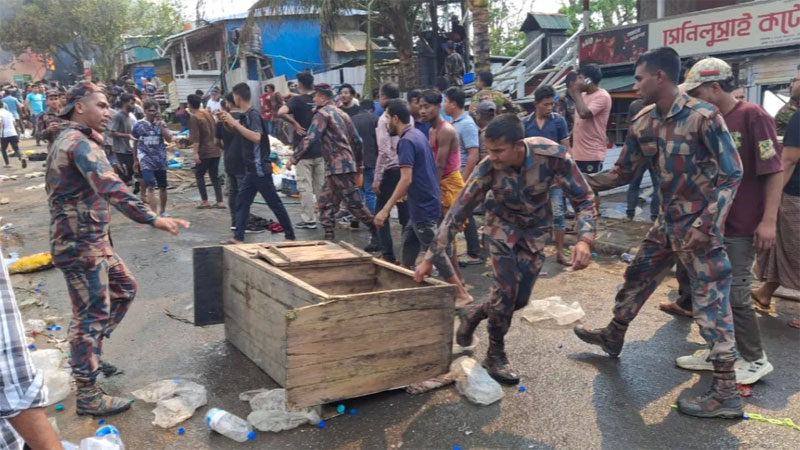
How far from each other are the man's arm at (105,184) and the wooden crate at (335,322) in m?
0.83

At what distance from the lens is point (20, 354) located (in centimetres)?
183

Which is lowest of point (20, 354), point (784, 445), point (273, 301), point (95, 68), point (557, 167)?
point (784, 445)

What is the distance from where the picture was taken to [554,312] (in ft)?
16.0

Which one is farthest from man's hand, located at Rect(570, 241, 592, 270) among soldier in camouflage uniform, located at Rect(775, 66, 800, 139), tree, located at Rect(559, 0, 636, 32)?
tree, located at Rect(559, 0, 636, 32)

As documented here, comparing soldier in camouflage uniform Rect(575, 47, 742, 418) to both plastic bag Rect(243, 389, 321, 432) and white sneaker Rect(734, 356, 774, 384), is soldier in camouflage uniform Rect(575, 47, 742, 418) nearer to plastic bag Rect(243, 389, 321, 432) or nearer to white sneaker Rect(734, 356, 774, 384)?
white sneaker Rect(734, 356, 774, 384)

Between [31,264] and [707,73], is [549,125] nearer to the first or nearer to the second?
[707,73]

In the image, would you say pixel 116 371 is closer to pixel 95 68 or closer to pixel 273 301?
pixel 273 301

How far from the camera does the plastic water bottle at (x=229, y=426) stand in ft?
10.6

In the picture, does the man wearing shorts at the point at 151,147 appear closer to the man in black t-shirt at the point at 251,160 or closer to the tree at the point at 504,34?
the man in black t-shirt at the point at 251,160

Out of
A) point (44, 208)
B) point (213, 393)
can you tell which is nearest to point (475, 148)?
point (213, 393)

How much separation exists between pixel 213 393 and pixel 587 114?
17.0ft

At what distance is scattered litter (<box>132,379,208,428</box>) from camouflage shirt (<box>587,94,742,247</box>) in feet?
9.94

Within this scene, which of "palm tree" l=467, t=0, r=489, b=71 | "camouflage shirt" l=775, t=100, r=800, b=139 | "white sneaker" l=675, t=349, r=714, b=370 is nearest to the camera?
"white sneaker" l=675, t=349, r=714, b=370

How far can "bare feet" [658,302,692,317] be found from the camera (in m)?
4.73
